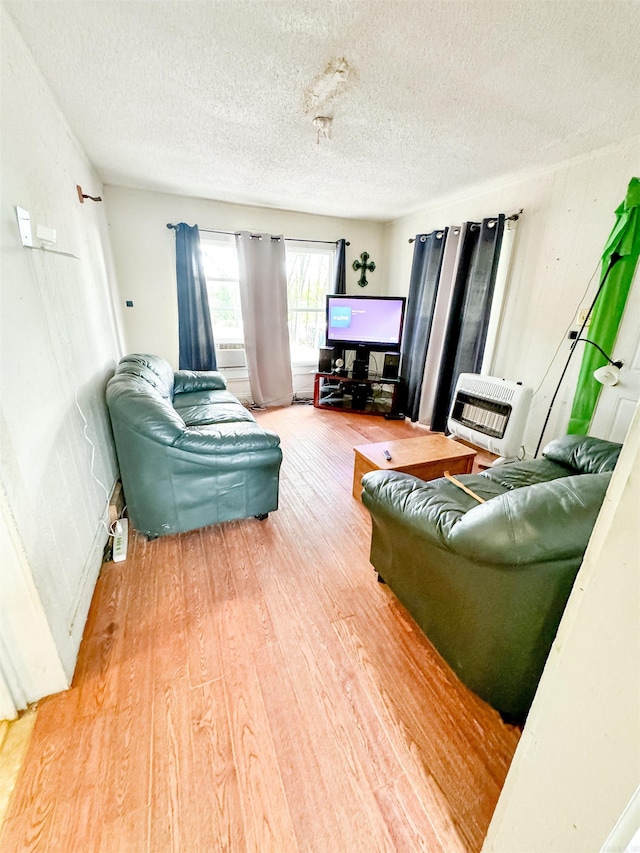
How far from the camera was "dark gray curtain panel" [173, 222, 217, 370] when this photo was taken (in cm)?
364

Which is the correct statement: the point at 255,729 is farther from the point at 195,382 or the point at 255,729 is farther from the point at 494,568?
the point at 195,382

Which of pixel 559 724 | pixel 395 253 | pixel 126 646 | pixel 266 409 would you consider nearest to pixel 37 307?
pixel 126 646

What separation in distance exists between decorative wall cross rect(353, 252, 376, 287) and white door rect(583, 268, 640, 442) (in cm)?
292

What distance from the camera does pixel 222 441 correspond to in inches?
70.3

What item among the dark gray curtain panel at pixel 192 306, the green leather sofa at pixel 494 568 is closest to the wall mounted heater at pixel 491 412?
the green leather sofa at pixel 494 568

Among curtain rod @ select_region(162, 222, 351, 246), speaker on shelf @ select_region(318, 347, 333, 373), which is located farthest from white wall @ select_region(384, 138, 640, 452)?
speaker on shelf @ select_region(318, 347, 333, 373)

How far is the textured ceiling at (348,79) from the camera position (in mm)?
1238

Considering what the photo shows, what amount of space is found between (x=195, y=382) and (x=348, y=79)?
8.24 ft

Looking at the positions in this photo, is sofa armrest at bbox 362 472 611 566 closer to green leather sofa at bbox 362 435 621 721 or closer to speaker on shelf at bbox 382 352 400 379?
green leather sofa at bbox 362 435 621 721

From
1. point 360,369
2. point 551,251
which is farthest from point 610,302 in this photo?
point 360,369

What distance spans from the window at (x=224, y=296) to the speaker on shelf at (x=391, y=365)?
1.80m

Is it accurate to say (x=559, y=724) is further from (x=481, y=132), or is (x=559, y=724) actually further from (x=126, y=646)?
(x=481, y=132)

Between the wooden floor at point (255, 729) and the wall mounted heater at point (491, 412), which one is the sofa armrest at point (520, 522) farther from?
the wall mounted heater at point (491, 412)

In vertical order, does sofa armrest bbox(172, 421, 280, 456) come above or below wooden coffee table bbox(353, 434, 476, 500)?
above
